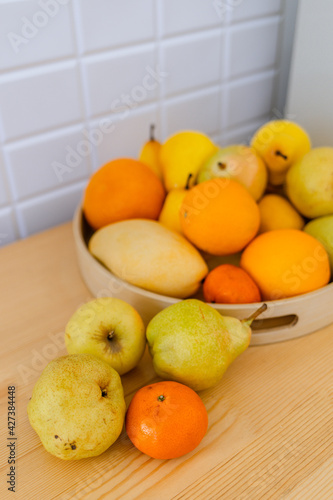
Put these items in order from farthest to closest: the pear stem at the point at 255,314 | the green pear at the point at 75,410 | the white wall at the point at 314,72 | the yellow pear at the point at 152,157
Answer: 1. the white wall at the point at 314,72
2. the yellow pear at the point at 152,157
3. the pear stem at the point at 255,314
4. the green pear at the point at 75,410

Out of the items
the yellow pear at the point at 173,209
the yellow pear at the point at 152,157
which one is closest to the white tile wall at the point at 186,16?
the yellow pear at the point at 152,157

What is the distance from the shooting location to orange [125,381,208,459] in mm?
417

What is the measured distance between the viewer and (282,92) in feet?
3.61

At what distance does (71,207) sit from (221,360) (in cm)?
51

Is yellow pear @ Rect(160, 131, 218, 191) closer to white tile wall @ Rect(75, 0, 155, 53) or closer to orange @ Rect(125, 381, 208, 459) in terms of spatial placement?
A: white tile wall @ Rect(75, 0, 155, 53)

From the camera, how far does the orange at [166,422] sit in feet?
1.37

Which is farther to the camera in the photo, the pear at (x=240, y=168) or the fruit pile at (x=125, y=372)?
the pear at (x=240, y=168)

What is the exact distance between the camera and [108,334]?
0.50m

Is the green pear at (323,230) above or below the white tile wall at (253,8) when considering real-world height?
below

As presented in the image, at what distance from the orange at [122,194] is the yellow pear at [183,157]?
0.04 m

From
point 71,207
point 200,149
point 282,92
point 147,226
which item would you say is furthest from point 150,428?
point 282,92

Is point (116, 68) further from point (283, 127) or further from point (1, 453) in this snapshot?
point (1, 453)

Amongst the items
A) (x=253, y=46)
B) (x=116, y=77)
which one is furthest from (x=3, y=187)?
(x=253, y=46)

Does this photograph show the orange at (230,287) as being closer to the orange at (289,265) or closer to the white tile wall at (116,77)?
the orange at (289,265)
